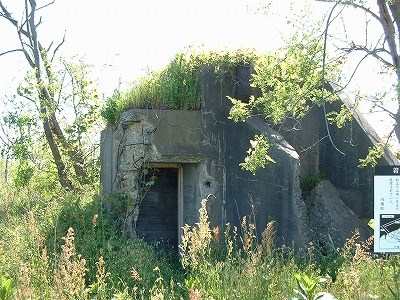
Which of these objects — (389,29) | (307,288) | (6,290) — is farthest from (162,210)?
(307,288)

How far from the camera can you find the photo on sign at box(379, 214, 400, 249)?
6695 mm

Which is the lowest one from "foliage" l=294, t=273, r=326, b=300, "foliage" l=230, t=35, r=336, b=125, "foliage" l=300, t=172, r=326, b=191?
"foliage" l=294, t=273, r=326, b=300

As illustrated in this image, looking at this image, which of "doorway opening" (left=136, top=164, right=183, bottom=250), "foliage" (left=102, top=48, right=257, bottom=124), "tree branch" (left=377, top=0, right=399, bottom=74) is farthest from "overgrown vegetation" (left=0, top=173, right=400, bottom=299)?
"tree branch" (left=377, top=0, right=399, bottom=74)

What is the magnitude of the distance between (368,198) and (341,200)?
79 cm

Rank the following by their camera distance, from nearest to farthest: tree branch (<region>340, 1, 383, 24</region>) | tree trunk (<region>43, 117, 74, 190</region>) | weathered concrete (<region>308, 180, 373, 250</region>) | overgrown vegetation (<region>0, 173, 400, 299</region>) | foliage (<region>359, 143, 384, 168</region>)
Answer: overgrown vegetation (<region>0, 173, 400, 299</region>) → tree branch (<region>340, 1, 383, 24</region>) → foliage (<region>359, 143, 384, 168</region>) → weathered concrete (<region>308, 180, 373, 250</region>) → tree trunk (<region>43, 117, 74, 190</region>)

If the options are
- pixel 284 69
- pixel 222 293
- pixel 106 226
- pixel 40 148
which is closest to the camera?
pixel 222 293

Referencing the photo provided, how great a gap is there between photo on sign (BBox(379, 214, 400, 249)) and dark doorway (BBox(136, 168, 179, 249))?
4967 millimetres

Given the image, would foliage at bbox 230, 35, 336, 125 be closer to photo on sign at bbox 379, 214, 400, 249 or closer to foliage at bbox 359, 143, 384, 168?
foliage at bbox 359, 143, 384, 168

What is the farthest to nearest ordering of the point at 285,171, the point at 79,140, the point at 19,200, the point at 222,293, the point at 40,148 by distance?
the point at 40,148
the point at 79,140
the point at 19,200
the point at 285,171
the point at 222,293

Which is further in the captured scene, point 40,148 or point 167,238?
point 40,148

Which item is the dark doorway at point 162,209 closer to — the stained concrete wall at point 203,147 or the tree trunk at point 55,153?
the stained concrete wall at point 203,147

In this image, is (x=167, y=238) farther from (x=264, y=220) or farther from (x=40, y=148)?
(x=40, y=148)

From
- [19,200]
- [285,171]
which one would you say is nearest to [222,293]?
[285,171]

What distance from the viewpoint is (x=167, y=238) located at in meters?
11.4
